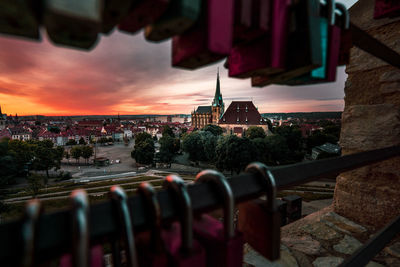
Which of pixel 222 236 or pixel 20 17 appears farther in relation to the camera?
pixel 222 236

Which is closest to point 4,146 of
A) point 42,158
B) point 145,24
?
point 42,158

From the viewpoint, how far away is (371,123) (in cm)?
264

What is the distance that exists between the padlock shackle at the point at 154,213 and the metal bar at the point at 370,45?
128 centimetres

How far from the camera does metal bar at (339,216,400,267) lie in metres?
1.32

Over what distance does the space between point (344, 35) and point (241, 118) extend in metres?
47.1

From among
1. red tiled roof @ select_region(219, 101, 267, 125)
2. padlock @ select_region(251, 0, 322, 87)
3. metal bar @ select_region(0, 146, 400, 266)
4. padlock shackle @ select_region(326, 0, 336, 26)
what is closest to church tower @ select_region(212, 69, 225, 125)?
red tiled roof @ select_region(219, 101, 267, 125)

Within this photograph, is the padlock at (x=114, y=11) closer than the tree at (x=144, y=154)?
Yes

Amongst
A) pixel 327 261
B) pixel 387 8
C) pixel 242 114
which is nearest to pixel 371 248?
pixel 327 261

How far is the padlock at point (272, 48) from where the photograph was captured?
653 mm

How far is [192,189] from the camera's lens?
1.73 ft

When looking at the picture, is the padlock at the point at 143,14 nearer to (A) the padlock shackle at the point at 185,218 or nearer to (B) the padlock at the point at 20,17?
(B) the padlock at the point at 20,17

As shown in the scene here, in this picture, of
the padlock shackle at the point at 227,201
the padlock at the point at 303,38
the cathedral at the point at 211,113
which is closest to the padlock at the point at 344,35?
the padlock at the point at 303,38

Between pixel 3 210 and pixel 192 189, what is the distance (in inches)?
732

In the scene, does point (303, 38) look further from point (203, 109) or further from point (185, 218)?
point (203, 109)
